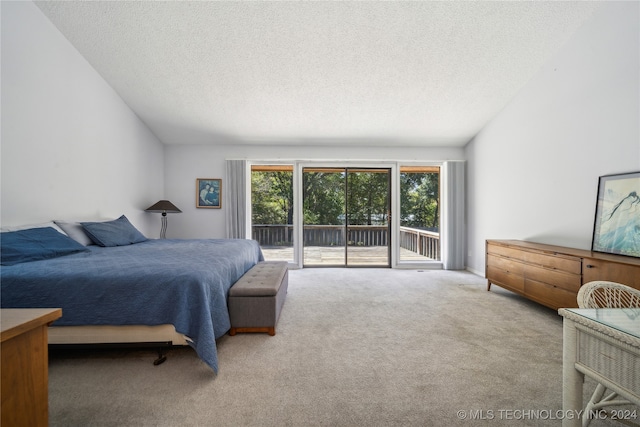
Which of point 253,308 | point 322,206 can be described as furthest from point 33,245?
point 322,206

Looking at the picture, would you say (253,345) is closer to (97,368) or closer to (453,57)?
(97,368)

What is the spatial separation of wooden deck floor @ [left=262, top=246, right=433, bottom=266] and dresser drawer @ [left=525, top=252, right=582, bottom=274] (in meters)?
2.52

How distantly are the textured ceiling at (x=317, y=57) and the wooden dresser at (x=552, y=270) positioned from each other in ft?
7.33

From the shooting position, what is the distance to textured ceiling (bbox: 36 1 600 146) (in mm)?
2797

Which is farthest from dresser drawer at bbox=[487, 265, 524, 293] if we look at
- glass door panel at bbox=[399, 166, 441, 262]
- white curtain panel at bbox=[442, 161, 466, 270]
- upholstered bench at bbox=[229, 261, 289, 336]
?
upholstered bench at bbox=[229, 261, 289, 336]

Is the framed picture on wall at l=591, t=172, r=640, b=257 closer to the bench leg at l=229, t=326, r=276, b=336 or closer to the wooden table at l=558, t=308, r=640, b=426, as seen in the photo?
the wooden table at l=558, t=308, r=640, b=426

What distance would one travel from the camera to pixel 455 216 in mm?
5102

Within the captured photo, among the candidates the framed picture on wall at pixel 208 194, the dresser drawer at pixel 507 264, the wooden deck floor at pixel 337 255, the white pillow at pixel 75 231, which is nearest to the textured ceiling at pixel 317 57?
the framed picture on wall at pixel 208 194

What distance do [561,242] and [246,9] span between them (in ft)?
14.0

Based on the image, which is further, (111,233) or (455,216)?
(455,216)

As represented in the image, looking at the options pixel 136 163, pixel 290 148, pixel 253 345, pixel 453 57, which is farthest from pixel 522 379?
pixel 136 163

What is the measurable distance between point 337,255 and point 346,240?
69 cm

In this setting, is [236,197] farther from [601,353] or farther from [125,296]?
[601,353]

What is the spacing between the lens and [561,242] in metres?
3.16
